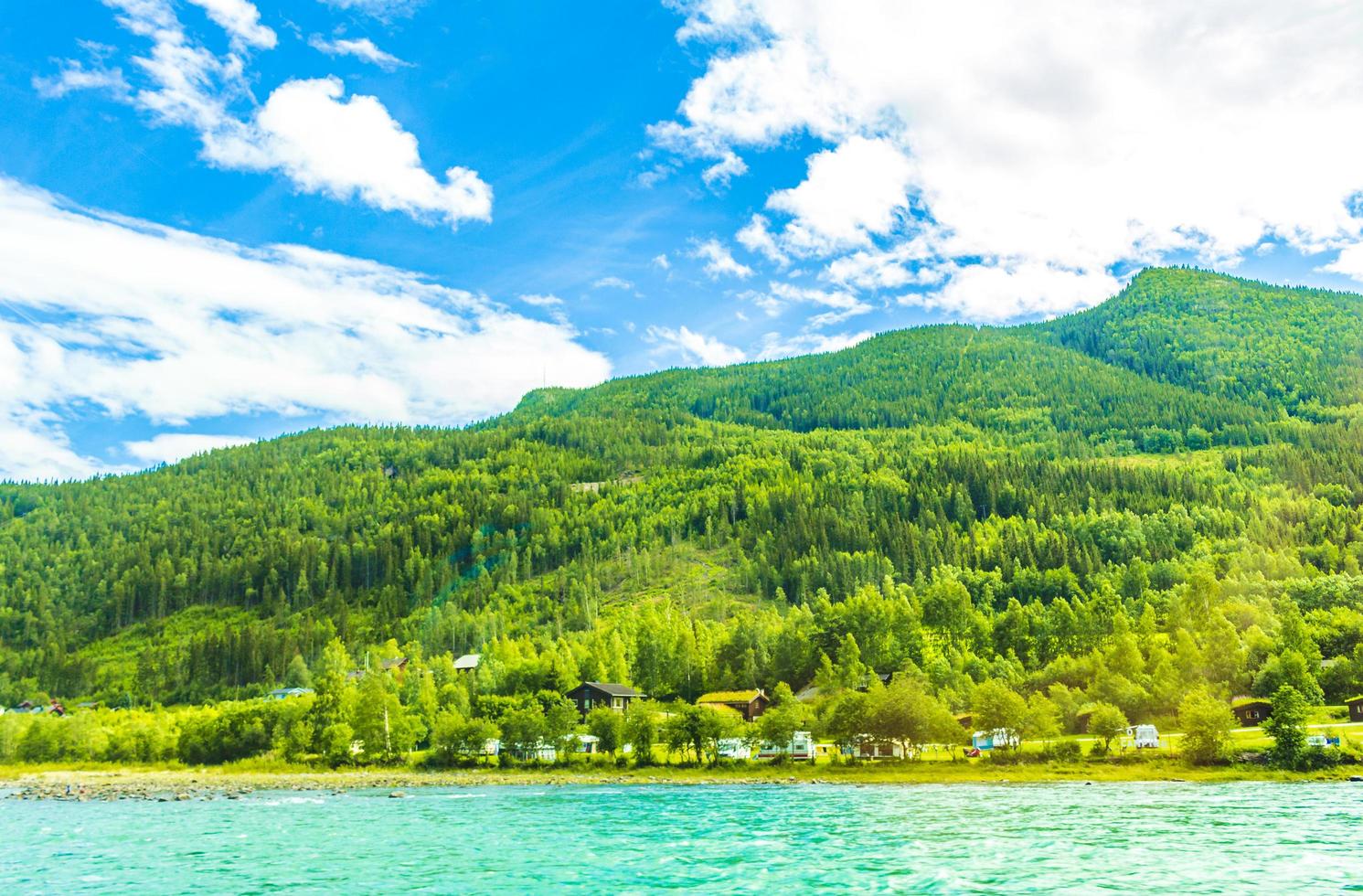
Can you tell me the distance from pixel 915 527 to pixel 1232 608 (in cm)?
7089

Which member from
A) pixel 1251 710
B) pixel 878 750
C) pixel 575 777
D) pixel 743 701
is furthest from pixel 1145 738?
pixel 575 777

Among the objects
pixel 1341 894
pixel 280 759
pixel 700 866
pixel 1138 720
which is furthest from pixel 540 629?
pixel 1341 894

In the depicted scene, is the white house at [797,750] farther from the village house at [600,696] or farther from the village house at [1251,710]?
the village house at [1251,710]

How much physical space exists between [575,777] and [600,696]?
27.1m

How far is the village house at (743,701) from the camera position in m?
107

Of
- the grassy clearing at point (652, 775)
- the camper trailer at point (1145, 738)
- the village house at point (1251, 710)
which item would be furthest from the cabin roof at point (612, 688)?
the village house at point (1251, 710)

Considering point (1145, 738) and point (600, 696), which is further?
point (600, 696)

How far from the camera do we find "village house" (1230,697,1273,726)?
279 ft

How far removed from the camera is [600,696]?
111 m

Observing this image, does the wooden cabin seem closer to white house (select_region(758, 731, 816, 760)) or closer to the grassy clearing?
the grassy clearing

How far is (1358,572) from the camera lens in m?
127

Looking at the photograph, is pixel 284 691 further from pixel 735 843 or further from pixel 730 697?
pixel 735 843

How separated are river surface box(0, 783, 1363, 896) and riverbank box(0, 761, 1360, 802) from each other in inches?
211

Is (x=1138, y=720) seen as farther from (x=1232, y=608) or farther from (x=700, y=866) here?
(x=700, y=866)
